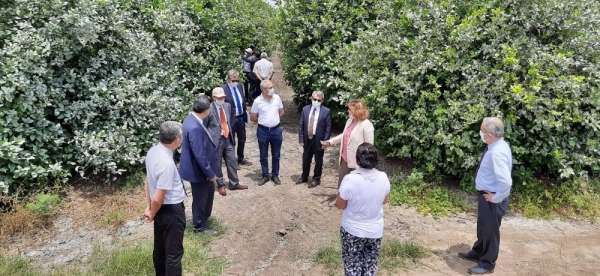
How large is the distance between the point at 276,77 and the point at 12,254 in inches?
489

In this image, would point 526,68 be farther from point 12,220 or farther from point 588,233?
point 12,220

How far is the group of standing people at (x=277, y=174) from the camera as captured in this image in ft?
14.8

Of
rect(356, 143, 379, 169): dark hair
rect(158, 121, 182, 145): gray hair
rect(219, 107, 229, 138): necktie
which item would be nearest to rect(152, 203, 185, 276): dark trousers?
rect(158, 121, 182, 145): gray hair

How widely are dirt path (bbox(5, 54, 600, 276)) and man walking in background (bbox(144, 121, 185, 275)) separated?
1.11m

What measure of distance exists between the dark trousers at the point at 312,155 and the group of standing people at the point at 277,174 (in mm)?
16

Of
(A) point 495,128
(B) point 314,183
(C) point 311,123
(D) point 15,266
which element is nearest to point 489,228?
(A) point 495,128

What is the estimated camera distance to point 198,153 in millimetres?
5980

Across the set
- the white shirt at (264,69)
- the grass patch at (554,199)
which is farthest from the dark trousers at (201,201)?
the white shirt at (264,69)

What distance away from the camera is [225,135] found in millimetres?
7594

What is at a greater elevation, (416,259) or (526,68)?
(526,68)

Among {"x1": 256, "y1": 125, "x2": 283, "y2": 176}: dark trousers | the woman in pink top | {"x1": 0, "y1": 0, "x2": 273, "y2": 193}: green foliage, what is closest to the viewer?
the woman in pink top

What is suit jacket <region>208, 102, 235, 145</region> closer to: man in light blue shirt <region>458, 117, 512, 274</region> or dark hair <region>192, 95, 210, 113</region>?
dark hair <region>192, 95, 210, 113</region>

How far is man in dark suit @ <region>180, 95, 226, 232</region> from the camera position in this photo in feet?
19.6


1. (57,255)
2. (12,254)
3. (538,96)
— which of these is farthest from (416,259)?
(12,254)
